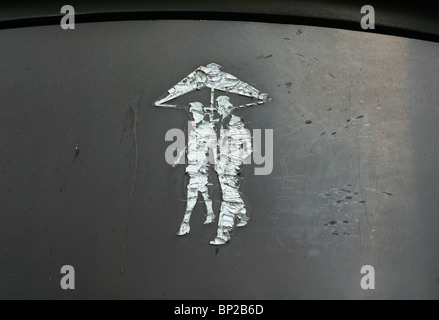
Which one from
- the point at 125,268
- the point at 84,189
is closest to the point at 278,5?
the point at 84,189

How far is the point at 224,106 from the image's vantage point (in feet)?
8.59

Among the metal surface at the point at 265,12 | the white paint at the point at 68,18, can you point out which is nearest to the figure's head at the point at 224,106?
the metal surface at the point at 265,12

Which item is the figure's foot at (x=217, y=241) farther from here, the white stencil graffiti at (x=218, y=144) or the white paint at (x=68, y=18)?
the white paint at (x=68, y=18)

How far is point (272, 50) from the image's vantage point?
2693mm

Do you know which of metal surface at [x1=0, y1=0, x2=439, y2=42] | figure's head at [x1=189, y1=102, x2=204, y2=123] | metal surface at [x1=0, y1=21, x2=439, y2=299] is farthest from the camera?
metal surface at [x1=0, y1=0, x2=439, y2=42]

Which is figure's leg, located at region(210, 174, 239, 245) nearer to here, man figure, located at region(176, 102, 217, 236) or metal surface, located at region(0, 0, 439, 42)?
man figure, located at region(176, 102, 217, 236)

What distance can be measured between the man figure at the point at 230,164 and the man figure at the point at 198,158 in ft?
0.18

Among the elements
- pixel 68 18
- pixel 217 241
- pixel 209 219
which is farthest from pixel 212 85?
pixel 68 18

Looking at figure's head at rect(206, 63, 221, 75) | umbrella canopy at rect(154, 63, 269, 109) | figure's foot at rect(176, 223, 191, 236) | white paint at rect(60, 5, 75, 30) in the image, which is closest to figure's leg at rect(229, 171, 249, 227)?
figure's foot at rect(176, 223, 191, 236)

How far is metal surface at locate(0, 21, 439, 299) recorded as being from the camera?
2457mm

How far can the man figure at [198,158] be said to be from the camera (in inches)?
98.7

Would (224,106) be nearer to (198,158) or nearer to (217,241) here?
(198,158)

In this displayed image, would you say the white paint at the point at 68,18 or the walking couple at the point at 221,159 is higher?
the white paint at the point at 68,18
